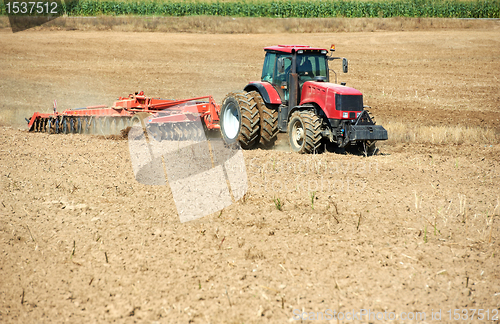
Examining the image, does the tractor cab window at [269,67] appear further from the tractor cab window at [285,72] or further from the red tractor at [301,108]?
the tractor cab window at [285,72]

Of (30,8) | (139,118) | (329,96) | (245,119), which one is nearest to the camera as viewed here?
(329,96)

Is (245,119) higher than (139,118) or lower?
higher

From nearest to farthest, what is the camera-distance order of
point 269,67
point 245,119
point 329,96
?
point 329,96 → point 245,119 → point 269,67

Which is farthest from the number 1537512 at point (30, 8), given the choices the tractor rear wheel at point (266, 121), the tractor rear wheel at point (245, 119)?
the tractor rear wheel at point (266, 121)

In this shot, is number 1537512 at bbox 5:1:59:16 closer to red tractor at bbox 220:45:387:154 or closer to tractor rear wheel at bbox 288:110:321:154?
red tractor at bbox 220:45:387:154

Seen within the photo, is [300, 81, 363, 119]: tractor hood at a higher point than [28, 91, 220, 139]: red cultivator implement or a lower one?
higher

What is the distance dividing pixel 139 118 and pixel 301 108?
4.12 metres

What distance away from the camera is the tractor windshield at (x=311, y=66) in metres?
9.19

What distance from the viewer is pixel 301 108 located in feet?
29.7

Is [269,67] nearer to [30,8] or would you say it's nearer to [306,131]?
[306,131]

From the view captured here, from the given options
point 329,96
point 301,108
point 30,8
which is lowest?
point 301,108

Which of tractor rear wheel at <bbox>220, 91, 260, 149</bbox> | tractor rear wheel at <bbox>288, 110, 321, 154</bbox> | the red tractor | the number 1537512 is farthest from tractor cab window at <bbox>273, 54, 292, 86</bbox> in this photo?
the number 1537512

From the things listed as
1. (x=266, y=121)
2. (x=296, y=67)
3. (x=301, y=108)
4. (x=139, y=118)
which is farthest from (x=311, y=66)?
(x=139, y=118)

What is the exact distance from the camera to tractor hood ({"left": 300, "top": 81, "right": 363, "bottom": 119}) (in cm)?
827
